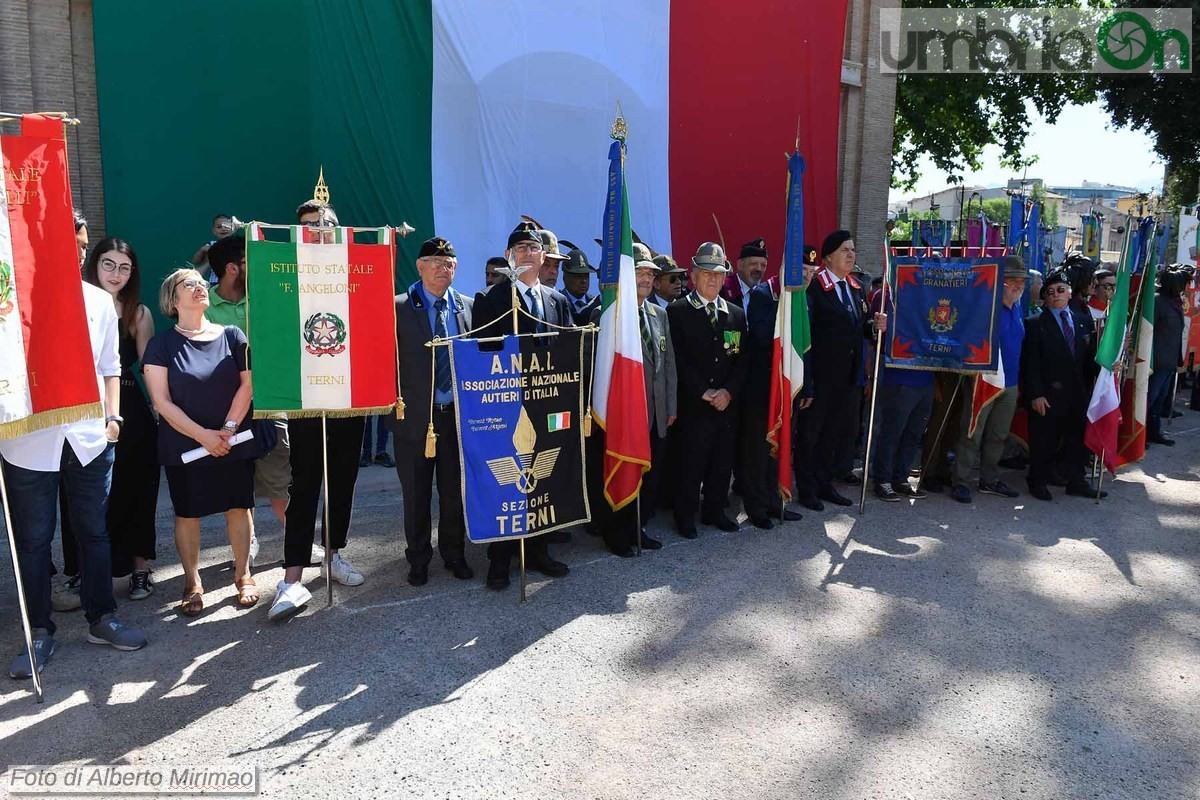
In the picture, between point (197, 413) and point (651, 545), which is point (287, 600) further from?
point (651, 545)

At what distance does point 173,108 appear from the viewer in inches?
306

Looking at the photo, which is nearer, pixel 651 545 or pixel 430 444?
pixel 430 444

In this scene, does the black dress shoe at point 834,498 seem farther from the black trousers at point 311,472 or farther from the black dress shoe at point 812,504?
the black trousers at point 311,472

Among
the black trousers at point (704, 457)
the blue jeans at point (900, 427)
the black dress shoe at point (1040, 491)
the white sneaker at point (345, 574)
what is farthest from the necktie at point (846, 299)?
the white sneaker at point (345, 574)

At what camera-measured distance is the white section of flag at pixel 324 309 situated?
4.12 m

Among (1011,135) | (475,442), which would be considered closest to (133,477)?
(475,442)

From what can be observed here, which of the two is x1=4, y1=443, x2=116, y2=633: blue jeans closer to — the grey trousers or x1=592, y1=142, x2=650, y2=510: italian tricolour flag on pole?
x1=592, y1=142, x2=650, y2=510: italian tricolour flag on pole

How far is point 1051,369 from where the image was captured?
7.09 m

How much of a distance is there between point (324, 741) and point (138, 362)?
2.53 metres

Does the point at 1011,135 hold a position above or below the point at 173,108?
above

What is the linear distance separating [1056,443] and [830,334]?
2.56 metres

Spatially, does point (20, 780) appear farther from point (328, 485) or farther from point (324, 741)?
point (328, 485)

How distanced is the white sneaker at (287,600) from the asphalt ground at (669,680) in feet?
0.24
